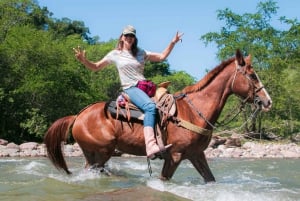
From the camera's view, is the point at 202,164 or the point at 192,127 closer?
the point at 192,127

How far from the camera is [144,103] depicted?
798 cm

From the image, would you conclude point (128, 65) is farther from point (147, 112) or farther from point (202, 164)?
point (202, 164)

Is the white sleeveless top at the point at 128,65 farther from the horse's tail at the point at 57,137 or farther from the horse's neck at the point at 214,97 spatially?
the horse's tail at the point at 57,137

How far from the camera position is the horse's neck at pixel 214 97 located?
8.20 m

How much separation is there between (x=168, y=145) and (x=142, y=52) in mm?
1690

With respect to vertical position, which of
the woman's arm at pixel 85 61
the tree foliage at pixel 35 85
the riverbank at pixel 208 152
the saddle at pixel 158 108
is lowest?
the riverbank at pixel 208 152

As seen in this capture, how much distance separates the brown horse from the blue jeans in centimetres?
38

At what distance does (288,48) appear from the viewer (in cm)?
5203

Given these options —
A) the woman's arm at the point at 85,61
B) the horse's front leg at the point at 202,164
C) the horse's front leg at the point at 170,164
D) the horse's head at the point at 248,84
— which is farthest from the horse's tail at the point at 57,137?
the horse's head at the point at 248,84

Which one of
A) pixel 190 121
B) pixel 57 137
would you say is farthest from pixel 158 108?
pixel 57 137

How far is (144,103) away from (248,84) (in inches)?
70.0

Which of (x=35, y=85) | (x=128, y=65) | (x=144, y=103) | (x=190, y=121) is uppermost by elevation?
(x=35, y=85)

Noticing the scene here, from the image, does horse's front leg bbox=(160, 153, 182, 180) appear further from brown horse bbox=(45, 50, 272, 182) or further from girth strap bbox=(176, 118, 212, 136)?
girth strap bbox=(176, 118, 212, 136)

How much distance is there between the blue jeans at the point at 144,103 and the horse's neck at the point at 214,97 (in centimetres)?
83
